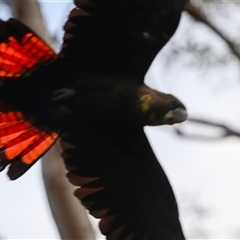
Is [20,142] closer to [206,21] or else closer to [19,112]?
[19,112]

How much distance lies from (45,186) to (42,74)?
0.41m

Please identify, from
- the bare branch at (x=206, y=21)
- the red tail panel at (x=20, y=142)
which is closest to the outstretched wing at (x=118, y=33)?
the red tail panel at (x=20, y=142)

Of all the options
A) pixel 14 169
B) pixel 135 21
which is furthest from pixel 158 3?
pixel 14 169

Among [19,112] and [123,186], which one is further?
[123,186]

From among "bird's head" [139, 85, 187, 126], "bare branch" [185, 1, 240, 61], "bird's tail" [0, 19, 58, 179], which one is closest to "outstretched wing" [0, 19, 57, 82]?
"bird's tail" [0, 19, 58, 179]

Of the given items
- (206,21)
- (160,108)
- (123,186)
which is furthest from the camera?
(206,21)

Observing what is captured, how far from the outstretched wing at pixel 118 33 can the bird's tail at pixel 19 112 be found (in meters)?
0.04

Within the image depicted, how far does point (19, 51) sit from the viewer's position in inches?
25.5

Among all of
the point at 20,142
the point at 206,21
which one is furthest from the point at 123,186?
the point at 206,21

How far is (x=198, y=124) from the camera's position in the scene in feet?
3.67

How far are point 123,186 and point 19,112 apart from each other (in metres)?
0.21

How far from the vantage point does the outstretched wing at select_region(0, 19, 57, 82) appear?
633 millimetres

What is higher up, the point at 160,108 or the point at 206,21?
the point at 206,21

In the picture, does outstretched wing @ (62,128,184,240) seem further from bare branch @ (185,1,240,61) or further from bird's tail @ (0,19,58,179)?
bare branch @ (185,1,240,61)
